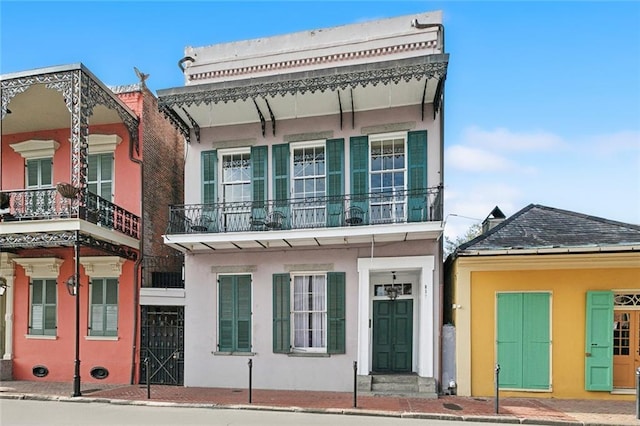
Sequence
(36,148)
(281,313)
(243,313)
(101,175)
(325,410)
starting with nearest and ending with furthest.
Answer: (325,410), (281,313), (243,313), (101,175), (36,148)

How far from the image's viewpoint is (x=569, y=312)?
372 inches

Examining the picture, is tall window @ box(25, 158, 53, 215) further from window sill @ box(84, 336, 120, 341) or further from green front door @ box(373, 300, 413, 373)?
green front door @ box(373, 300, 413, 373)

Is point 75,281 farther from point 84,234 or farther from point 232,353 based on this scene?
point 232,353

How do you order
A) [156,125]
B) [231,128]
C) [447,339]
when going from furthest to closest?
[156,125], [231,128], [447,339]

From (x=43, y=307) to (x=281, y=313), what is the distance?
7161mm

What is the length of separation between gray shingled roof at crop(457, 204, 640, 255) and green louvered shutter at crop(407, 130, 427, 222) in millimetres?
1328

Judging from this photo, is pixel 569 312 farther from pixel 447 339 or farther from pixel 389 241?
pixel 389 241

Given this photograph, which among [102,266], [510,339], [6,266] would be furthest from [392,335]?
[6,266]

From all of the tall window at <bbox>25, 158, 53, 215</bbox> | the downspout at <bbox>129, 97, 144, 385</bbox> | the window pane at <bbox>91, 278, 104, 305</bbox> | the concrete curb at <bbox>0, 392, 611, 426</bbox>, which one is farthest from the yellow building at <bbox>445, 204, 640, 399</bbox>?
the tall window at <bbox>25, 158, 53, 215</bbox>

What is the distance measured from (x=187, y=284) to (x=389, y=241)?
5446 millimetres

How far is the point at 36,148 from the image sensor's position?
41.6 feet

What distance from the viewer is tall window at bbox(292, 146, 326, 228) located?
10727 millimetres

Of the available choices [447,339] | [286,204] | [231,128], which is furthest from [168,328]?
[447,339]

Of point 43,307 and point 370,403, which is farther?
point 43,307
